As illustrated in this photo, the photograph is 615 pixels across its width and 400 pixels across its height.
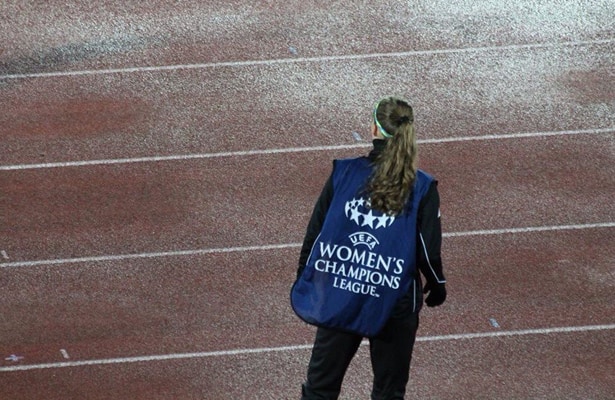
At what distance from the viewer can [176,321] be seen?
758cm

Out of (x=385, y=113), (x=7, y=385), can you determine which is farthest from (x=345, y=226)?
(x=7, y=385)

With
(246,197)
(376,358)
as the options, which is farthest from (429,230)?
(246,197)

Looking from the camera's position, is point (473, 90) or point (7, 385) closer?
point (7, 385)

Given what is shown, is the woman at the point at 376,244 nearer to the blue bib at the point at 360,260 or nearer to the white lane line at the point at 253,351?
the blue bib at the point at 360,260

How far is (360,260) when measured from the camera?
497cm

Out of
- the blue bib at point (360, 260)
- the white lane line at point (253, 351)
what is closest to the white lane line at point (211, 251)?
the white lane line at point (253, 351)

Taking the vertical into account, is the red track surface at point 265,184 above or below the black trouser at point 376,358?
below

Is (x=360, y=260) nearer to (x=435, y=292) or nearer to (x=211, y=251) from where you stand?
(x=435, y=292)

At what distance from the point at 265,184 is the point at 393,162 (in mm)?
4187

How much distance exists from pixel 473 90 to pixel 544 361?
379 cm

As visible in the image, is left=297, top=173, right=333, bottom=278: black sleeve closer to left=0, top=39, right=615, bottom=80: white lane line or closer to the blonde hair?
the blonde hair

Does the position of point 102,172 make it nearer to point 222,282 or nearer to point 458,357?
point 222,282

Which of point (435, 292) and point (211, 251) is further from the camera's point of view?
point (211, 251)

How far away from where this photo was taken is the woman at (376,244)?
4977 millimetres
